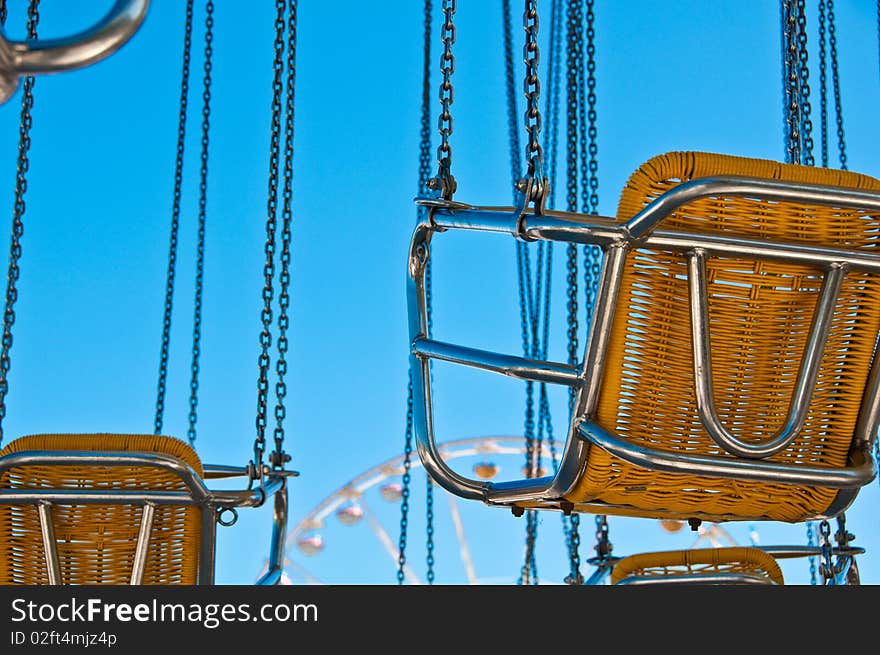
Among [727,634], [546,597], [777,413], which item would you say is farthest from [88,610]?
[777,413]

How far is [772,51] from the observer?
1252 centimetres

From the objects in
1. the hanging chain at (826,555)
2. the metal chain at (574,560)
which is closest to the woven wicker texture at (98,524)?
the metal chain at (574,560)

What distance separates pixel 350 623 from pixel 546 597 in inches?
7.9

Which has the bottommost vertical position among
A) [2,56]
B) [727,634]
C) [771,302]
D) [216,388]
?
[216,388]

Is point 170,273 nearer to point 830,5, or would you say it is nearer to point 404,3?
point 830,5

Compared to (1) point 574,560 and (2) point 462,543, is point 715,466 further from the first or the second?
(2) point 462,543

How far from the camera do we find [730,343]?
1.34 metres

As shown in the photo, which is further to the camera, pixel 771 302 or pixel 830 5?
pixel 830 5

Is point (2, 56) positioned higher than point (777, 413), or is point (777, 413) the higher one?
point (2, 56)

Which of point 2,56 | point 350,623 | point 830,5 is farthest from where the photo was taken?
point 830,5

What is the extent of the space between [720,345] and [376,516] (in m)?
10.3

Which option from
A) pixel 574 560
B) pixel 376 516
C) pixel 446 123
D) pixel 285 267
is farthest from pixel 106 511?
pixel 376 516

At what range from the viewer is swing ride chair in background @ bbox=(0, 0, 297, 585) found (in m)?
1.74

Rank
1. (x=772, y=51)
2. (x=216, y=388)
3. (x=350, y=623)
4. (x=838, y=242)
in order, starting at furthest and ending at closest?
(x=772, y=51) < (x=216, y=388) < (x=838, y=242) < (x=350, y=623)
